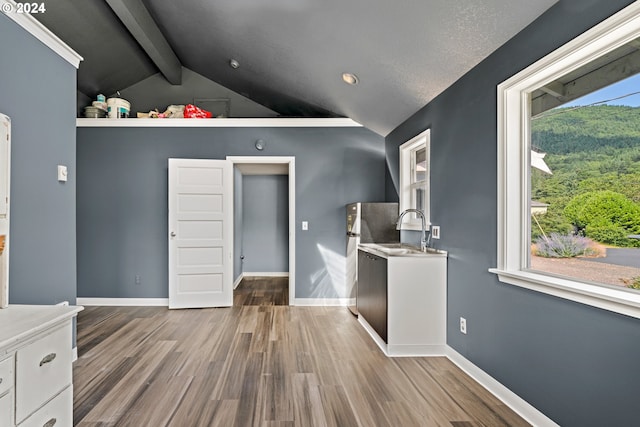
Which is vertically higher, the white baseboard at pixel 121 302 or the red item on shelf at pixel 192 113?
the red item on shelf at pixel 192 113

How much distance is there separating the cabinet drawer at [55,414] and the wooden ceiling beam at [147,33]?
3360mm

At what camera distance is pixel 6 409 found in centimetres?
132

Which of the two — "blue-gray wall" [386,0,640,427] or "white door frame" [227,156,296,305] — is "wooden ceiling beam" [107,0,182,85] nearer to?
"white door frame" [227,156,296,305]

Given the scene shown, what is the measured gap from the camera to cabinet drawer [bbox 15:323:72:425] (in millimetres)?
1396

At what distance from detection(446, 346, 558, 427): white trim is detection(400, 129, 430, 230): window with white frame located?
1391 millimetres

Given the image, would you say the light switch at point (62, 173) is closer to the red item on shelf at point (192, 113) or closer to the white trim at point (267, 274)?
the red item on shelf at point (192, 113)

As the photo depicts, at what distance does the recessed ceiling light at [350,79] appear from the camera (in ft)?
11.5

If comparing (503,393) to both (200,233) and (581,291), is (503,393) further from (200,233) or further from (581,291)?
(200,233)

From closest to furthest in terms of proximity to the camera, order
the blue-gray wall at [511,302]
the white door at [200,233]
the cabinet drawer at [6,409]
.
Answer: the cabinet drawer at [6,409] < the blue-gray wall at [511,302] < the white door at [200,233]

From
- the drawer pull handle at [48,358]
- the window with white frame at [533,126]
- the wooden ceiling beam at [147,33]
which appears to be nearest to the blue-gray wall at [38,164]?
the drawer pull handle at [48,358]

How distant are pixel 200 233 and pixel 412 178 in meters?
2.74

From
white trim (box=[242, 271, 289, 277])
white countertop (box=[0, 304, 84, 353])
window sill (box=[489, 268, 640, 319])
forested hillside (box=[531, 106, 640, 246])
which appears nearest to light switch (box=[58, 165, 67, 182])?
white countertop (box=[0, 304, 84, 353])

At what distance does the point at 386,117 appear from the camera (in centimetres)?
414

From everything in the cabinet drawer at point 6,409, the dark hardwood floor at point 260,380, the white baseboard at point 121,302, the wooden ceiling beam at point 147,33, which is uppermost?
the wooden ceiling beam at point 147,33
